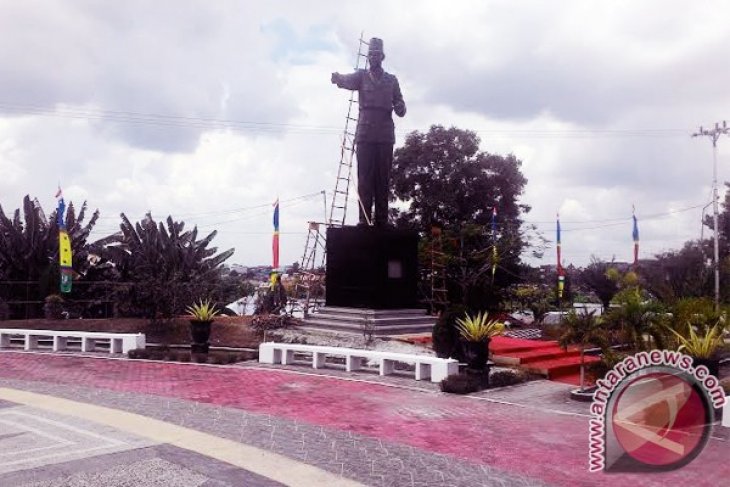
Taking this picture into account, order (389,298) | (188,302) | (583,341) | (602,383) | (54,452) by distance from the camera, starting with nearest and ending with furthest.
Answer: (54,452) < (602,383) < (583,341) < (389,298) < (188,302)

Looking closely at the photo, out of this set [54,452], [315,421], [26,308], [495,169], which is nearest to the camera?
[54,452]

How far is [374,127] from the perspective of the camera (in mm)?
17766

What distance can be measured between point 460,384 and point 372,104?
918cm

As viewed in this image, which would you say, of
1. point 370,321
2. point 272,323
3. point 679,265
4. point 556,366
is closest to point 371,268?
point 370,321

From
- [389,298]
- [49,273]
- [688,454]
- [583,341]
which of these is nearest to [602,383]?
[688,454]

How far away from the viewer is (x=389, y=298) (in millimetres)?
17203

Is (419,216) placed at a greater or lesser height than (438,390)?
greater

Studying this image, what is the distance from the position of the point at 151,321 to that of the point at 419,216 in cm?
1452

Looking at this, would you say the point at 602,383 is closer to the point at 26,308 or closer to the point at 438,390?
the point at 438,390

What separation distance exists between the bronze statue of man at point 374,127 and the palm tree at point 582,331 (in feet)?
25.4

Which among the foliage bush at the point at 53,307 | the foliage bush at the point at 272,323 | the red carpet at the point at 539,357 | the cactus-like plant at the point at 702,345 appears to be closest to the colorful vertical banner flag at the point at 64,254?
the foliage bush at the point at 53,307

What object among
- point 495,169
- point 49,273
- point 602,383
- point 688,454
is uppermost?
point 495,169

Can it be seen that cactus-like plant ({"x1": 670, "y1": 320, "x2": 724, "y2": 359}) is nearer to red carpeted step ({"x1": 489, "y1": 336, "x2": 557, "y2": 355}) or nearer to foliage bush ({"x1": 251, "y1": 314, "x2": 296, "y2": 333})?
red carpeted step ({"x1": 489, "y1": 336, "x2": 557, "y2": 355})

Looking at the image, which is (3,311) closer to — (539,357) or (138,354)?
(138,354)
